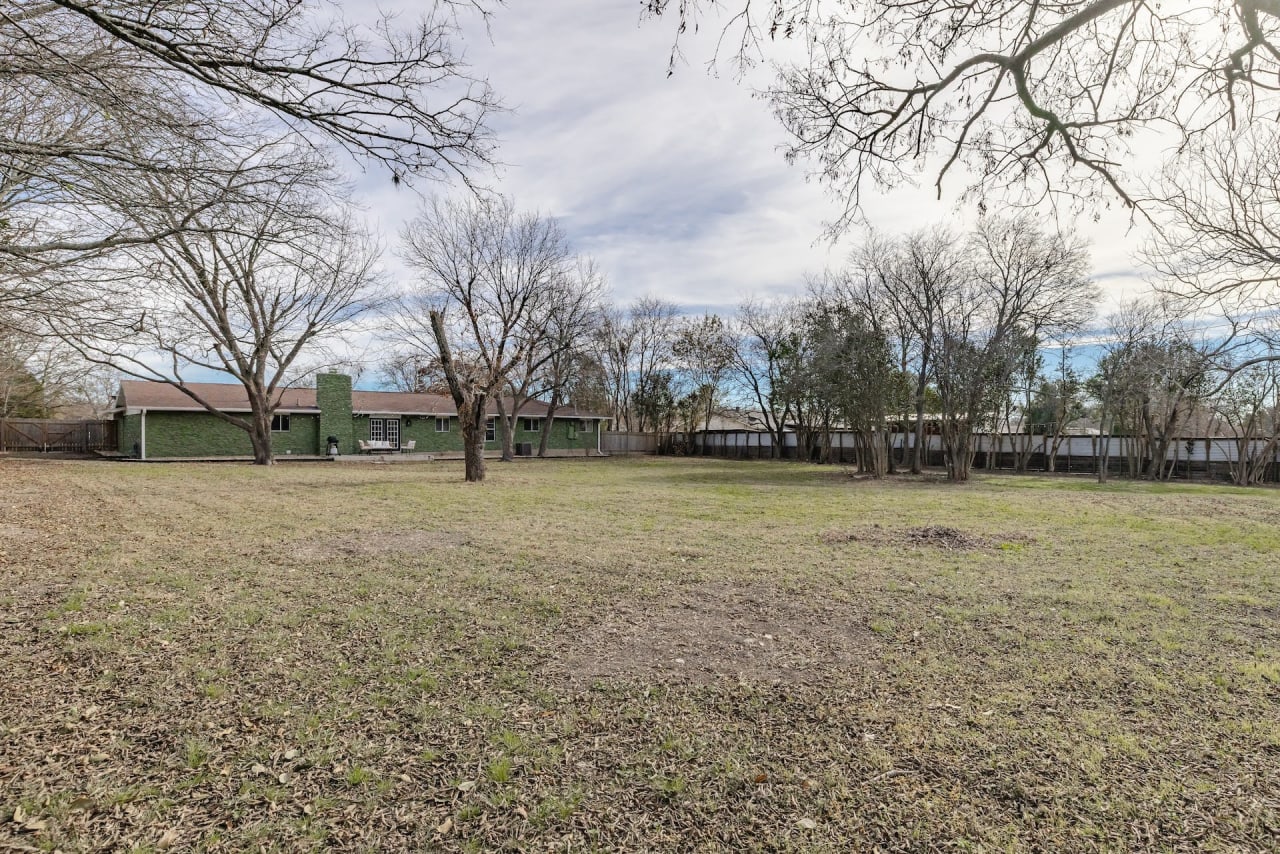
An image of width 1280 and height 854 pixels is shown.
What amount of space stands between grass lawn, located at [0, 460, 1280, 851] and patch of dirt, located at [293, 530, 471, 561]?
0.24 feet

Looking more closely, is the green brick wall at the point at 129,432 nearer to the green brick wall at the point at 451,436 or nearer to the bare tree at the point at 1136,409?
the green brick wall at the point at 451,436

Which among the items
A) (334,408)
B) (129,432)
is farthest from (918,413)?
(129,432)

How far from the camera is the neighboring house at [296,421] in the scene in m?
24.4

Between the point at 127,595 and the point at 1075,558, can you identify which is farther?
the point at 1075,558

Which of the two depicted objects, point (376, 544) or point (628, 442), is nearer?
point (376, 544)

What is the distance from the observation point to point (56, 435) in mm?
29672

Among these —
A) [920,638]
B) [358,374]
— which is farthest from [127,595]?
[358,374]

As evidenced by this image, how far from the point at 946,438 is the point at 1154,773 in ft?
62.2

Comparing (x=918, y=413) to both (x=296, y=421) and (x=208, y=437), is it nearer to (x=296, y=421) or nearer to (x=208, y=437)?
(x=296, y=421)

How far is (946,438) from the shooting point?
19.9 meters

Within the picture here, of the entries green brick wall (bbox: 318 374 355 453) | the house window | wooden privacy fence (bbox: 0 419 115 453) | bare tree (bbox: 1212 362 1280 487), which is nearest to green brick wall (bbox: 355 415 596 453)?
the house window

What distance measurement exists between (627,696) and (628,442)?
34.3m

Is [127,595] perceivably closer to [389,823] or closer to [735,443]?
[389,823]

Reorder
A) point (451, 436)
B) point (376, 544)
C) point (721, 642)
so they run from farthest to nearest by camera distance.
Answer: point (451, 436) → point (376, 544) → point (721, 642)
